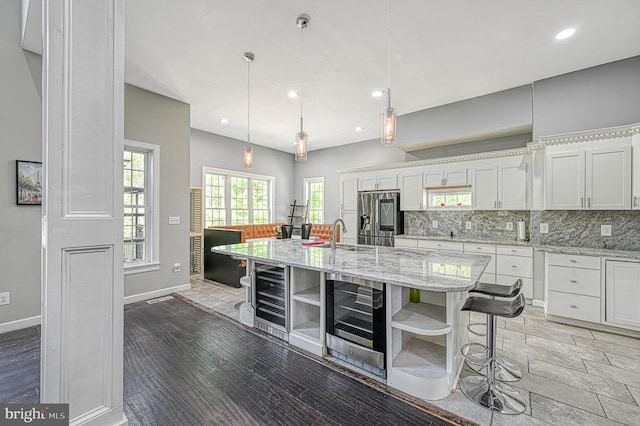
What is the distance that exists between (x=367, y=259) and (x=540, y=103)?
341cm

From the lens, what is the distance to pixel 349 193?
19.8 feet

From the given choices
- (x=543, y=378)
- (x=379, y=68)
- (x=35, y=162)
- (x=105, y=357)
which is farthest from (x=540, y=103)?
(x=35, y=162)

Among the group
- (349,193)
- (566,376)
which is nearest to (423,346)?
(566,376)

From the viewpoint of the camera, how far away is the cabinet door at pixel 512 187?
4023mm

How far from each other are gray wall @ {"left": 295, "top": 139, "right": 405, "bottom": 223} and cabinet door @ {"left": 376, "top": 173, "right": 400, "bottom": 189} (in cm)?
85

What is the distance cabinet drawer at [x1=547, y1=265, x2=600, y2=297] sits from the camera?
3.03 m

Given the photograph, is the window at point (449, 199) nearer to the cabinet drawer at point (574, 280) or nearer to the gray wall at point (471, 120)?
the gray wall at point (471, 120)

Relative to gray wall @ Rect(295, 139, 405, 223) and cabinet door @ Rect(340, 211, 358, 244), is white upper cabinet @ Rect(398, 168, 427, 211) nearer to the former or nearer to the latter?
gray wall @ Rect(295, 139, 405, 223)

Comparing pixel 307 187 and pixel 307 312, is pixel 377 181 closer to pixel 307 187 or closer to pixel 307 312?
pixel 307 187

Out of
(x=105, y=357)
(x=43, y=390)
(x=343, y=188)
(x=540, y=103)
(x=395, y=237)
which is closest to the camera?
(x=43, y=390)

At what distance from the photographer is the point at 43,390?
52.7 inches

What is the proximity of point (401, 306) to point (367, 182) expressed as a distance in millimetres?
3812

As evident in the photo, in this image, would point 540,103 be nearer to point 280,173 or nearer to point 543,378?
point 543,378

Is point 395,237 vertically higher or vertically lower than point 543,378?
higher
